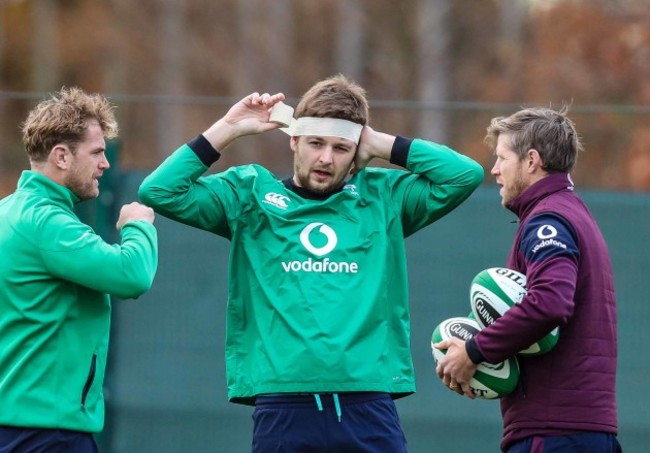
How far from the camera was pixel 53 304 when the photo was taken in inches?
180

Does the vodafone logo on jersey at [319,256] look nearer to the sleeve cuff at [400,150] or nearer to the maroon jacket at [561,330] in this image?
the sleeve cuff at [400,150]

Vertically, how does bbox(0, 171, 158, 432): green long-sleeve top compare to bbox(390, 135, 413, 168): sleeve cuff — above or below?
below

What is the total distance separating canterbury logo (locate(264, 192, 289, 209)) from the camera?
16.4 feet

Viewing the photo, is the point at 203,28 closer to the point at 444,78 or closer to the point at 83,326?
the point at 444,78

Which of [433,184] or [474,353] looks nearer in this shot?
[474,353]

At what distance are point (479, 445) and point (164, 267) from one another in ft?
7.45

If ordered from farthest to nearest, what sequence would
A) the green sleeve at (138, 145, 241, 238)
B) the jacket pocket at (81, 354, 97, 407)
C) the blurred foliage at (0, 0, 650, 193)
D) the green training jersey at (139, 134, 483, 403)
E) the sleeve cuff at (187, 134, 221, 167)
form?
the blurred foliage at (0, 0, 650, 193) → the sleeve cuff at (187, 134, 221, 167) → the green sleeve at (138, 145, 241, 238) → the green training jersey at (139, 134, 483, 403) → the jacket pocket at (81, 354, 97, 407)

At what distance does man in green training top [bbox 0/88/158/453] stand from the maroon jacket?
4.61 feet

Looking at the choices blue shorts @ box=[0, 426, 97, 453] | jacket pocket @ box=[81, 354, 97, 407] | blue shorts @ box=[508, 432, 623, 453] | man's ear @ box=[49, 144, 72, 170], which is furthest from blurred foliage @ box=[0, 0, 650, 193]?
blue shorts @ box=[0, 426, 97, 453]

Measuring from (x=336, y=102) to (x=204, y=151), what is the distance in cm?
58

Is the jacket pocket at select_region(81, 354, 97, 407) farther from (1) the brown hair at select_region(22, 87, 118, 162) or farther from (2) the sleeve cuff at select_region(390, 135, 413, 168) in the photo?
(2) the sleeve cuff at select_region(390, 135, 413, 168)

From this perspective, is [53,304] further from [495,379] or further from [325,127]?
[495,379]

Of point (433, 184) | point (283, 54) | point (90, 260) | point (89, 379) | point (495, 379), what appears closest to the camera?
point (90, 260)

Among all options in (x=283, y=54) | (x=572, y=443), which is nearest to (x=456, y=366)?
(x=572, y=443)
